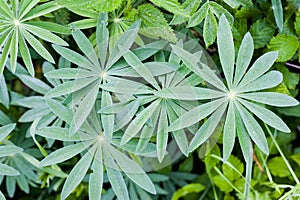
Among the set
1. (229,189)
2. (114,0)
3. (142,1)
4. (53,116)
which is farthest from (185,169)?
(114,0)

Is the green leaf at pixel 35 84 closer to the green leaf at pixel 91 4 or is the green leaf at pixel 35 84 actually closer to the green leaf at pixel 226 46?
the green leaf at pixel 91 4

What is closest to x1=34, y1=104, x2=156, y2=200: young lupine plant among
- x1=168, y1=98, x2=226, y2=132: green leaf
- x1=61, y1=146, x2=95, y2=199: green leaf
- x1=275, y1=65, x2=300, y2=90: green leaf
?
x1=61, y1=146, x2=95, y2=199: green leaf

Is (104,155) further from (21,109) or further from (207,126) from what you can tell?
(21,109)

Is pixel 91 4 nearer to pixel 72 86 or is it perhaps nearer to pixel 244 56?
pixel 72 86

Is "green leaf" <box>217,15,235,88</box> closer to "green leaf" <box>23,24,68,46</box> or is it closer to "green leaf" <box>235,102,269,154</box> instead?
"green leaf" <box>235,102,269,154</box>

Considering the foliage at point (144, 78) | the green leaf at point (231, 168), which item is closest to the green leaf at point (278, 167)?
the green leaf at point (231, 168)

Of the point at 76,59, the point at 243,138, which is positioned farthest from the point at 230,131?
the point at 76,59

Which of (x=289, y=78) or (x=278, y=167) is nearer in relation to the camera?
(x=289, y=78)
